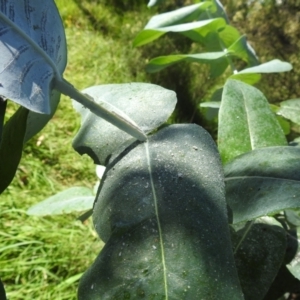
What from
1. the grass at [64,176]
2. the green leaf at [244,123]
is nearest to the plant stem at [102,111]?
the green leaf at [244,123]

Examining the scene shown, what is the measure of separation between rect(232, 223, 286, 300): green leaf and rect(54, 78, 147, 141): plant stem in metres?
0.30

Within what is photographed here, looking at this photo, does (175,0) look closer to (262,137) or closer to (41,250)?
(41,250)

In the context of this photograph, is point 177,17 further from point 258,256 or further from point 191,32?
point 258,256

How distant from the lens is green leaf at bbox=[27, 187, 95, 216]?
144 cm

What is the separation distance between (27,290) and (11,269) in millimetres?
108

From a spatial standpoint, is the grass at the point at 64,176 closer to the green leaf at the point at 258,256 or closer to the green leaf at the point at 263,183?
the green leaf at the point at 258,256

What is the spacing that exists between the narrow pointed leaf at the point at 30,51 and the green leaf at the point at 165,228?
→ 0.57 ft

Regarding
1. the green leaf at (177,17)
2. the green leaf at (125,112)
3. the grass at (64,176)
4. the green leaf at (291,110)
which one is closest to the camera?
the green leaf at (125,112)

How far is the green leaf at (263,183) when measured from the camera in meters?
0.71

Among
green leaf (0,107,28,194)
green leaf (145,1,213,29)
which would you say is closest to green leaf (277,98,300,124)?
green leaf (145,1,213,29)

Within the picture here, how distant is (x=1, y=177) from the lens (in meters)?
0.74

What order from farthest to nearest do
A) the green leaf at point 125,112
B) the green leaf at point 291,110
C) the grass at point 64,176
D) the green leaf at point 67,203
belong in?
the grass at point 64,176
the green leaf at point 67,203
the green leaf at point 291,110
the green leaf at point 125,112

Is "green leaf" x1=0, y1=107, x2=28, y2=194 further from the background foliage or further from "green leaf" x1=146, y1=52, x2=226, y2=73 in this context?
the background foliage

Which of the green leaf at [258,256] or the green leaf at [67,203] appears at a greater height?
the green leaf at [258,256]
